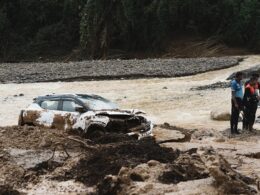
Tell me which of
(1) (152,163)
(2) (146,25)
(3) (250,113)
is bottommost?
(1) (152,163)

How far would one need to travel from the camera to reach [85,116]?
14.4 meters

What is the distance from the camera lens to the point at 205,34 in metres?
60.5

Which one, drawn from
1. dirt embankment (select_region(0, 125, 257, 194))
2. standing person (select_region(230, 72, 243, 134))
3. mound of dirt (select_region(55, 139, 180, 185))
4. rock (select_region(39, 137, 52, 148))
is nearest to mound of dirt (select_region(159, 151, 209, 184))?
dirt embankment (select_region(0, 125, 257, 194))

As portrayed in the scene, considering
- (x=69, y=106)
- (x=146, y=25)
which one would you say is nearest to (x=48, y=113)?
(x=69, y=106)

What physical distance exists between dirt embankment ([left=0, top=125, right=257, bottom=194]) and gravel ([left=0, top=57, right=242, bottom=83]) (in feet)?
70.7

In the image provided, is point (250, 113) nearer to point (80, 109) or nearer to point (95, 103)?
point (95, 103)

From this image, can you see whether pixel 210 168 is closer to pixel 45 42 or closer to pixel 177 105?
pixel 177 105

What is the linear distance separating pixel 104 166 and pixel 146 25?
4863cm

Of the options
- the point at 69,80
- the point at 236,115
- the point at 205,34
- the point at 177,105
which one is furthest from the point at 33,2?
the point at 236,115

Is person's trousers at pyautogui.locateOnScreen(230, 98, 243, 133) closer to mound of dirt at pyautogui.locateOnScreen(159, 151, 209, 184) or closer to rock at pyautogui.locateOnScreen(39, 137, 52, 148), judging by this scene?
mound of dirt at pyautogui.locateOnScreen(159, 151, 209, 184)

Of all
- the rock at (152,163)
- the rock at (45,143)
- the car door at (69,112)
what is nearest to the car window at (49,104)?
the car door at (69,112)

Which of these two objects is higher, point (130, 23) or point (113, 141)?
point (130, 23)

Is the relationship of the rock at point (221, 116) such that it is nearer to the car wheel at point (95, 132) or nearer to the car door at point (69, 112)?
the car door at point (69, 112)

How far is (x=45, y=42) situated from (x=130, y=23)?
12.9 meters
